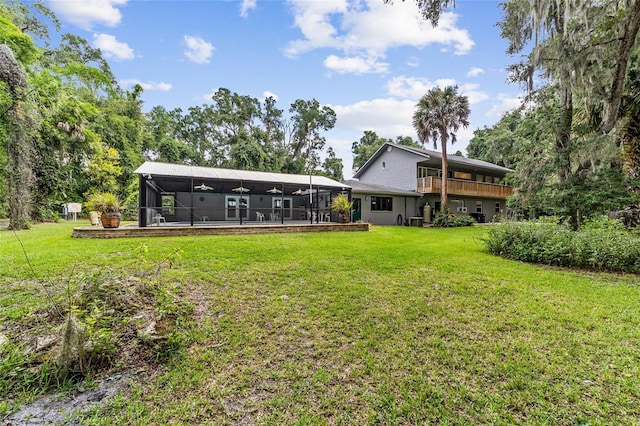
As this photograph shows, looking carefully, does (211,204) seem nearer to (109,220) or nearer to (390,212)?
(109,220)

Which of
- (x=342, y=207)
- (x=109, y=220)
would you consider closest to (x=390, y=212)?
(x=342, y=207)

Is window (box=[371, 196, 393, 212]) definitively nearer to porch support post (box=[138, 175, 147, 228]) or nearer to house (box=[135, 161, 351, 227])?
house (box=[135, 161, 351, 227])

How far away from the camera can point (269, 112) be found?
Answer: 3262 centimetres

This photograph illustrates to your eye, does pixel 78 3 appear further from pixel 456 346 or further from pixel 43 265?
pixel 456 346

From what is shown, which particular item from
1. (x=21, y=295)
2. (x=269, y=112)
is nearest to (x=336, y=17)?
(x=21, y=295)

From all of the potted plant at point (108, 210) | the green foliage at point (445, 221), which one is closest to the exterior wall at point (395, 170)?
the green foliage at point (445, 221)

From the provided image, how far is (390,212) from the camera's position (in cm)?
1852

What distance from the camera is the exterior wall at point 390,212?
1761 centimetres

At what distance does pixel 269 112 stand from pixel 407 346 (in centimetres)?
3374

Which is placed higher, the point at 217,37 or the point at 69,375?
the point at 217,37

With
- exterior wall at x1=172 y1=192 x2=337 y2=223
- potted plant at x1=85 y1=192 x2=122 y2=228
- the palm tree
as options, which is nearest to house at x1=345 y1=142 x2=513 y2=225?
the palm tree

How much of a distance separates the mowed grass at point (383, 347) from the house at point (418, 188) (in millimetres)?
12655

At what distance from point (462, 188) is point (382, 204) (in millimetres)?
5874

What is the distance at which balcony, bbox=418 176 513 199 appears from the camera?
700 inches
